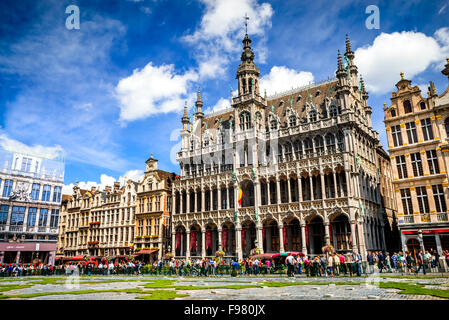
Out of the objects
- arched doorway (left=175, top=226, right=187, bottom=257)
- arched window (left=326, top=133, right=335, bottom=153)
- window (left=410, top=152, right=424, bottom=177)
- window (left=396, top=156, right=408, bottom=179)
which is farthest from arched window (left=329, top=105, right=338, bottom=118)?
arched doorway (left=175, top=226, right=187, bottom=257)

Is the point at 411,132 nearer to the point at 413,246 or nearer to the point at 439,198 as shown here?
the point at 439,198

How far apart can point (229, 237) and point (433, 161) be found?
26570 mm

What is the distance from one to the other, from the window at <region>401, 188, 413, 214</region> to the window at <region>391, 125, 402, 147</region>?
527cm

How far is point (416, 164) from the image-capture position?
36.6 metres

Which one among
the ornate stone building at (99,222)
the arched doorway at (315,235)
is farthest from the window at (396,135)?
the ornate stone building at (99,222)

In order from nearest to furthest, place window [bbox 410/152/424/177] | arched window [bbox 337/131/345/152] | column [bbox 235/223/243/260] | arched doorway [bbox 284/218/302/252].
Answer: window [bbox 410/152/424/177]
arched window [bbox 337/131/345/152]
arched doorway [bbox 284/218/302/252]
column [bbox 235/223/243/260]

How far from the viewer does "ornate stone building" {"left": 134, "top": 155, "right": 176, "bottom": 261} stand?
5653cm

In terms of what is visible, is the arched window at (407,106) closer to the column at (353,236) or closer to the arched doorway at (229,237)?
the column at (353,236)

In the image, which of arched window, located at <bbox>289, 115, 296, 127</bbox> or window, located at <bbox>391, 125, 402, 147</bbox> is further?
arched window, located at <bbox>289, 115, 296, 127</bbox>

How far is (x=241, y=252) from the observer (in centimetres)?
4447

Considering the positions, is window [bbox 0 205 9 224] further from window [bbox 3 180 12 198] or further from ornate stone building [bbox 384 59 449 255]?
ornate stone building [bbox 384 59 449 255]

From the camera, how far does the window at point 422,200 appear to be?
3553cm
